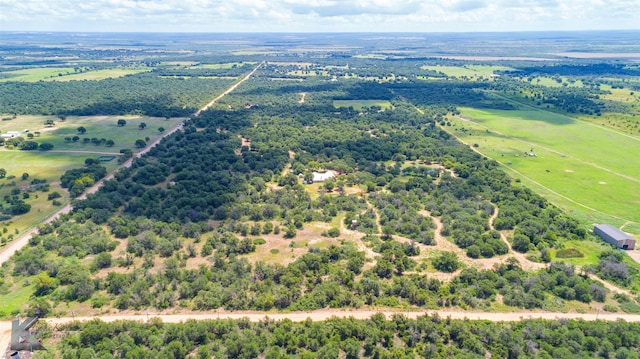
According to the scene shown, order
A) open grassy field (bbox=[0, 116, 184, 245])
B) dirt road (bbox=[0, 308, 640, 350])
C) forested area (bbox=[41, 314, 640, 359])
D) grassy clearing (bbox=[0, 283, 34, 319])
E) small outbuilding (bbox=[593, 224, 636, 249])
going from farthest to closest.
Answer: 1. open grassy field (bbox=[0, 116, 184, 245])
2. small outbuilding (bbox=[593, 224, 636, 249])
3. grassy clearing (bbox=[0, 283, 34, 319])
4. dirt road (bbox=[0, 308, 640, 350])
5. forested area (bbox=[41, 314, 640, 359])

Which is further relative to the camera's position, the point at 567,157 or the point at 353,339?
the point at 567,157

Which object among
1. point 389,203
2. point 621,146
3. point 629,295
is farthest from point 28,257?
point 621,146

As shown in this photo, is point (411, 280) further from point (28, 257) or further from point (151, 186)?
point (151, 186)

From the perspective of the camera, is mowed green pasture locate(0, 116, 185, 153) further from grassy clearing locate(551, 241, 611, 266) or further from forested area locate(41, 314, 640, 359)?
grassy clearing locate(551, 241, 611, 266)

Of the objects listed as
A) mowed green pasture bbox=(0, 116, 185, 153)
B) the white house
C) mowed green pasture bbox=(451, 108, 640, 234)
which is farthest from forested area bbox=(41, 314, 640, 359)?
mowed green pasture bbox=(0, 116, 185, 153)

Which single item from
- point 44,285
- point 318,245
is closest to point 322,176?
point 318,245

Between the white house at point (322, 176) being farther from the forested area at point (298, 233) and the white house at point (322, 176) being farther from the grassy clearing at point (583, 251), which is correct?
the grassy clearing at point (583, 251)

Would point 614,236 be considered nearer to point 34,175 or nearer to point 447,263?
point 447,263
